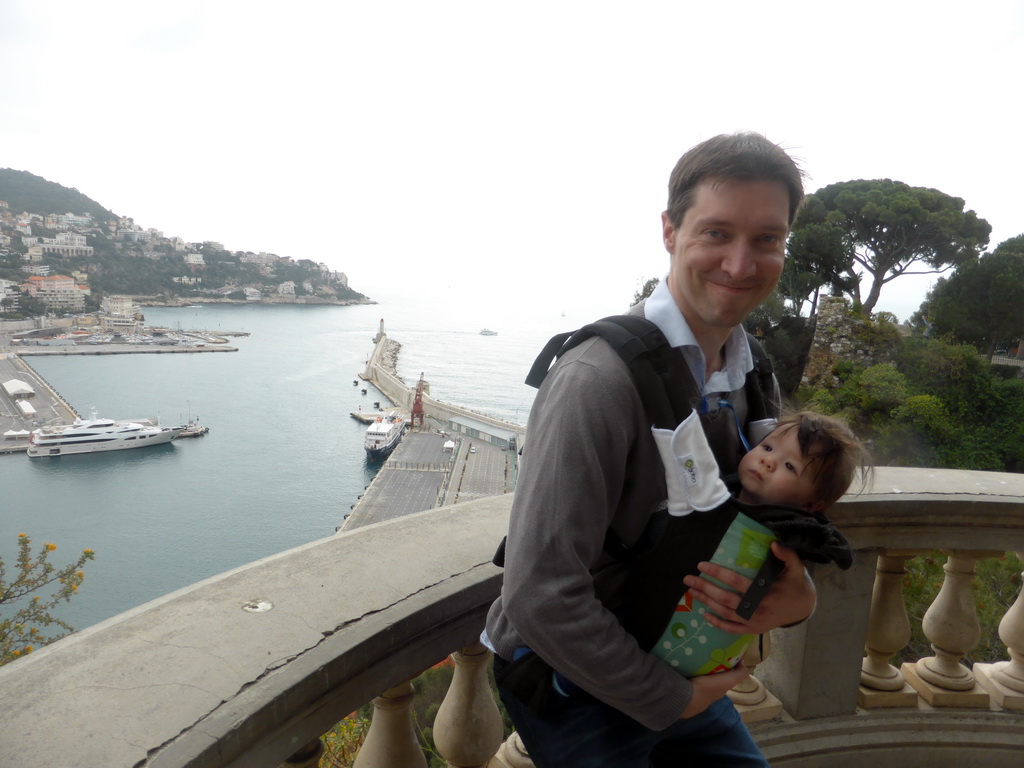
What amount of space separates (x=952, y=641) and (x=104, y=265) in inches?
2533

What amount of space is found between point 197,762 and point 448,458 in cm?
3155

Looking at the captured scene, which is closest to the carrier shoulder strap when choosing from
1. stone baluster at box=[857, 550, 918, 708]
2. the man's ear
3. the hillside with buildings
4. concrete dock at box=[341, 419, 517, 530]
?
the man's ear

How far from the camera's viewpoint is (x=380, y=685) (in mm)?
762

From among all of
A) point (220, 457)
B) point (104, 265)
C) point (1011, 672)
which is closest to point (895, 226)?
point (1011, 672)

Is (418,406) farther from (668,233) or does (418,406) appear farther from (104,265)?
(104,265)

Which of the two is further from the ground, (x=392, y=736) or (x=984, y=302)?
(x=984, y=302)

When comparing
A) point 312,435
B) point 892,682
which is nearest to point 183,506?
point 312,435

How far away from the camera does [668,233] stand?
805 millimetres

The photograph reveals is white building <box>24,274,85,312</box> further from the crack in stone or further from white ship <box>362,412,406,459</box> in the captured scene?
the crack in stone

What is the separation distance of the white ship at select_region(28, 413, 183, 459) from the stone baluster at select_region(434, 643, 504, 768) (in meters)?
30.5

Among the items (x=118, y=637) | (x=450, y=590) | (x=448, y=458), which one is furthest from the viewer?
(x=448, y=458)

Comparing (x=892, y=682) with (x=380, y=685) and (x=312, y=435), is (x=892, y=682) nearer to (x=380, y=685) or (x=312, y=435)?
(x=380, y=685)

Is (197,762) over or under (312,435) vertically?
over

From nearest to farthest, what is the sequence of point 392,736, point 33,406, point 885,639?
point 392,736 < point 885,639 < point 33,406
